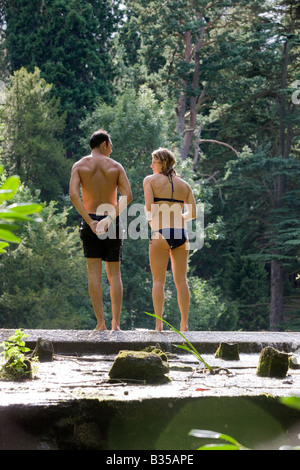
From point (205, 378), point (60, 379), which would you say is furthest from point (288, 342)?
point (60, 379)

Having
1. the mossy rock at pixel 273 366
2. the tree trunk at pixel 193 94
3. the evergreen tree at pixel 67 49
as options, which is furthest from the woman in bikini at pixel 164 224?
the tree trunk at pixel 193 94

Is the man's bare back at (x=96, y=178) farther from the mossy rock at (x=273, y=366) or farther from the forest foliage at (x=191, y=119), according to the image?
the forest foliage at (x=191, y=119)

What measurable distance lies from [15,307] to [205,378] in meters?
19.7

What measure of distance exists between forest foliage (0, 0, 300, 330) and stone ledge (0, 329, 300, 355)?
1974 centimetres

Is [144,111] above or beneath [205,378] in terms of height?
above

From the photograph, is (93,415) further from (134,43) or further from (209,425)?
(134,43)

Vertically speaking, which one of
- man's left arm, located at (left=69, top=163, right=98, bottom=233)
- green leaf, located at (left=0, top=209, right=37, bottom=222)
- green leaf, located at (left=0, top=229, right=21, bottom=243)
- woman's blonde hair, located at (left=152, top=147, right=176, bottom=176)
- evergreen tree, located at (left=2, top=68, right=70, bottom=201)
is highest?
evergreen tree, located at (left=2, top=68, right=70, bottom=201)

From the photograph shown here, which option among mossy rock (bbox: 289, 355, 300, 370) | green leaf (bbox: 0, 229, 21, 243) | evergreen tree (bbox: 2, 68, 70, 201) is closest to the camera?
green leaf (bbox: 0, 229, 21, 243)

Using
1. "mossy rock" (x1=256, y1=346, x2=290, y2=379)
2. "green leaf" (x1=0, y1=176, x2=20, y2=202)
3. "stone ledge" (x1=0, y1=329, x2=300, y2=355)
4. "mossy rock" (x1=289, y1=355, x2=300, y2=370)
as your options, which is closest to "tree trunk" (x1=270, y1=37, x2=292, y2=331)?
"stone ledge" (x1=0, y1=329, x2=300, y2=355)

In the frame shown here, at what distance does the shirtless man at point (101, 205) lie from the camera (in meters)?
5.37

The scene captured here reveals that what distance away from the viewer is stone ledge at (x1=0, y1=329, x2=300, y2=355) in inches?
169

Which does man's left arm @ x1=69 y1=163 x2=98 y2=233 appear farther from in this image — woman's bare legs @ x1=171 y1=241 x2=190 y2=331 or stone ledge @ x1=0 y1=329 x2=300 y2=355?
stone ledge @ x1=0 y1=329 x2=300 y2=355

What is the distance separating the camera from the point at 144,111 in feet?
87.7

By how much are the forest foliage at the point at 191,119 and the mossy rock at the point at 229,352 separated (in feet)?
67.0
